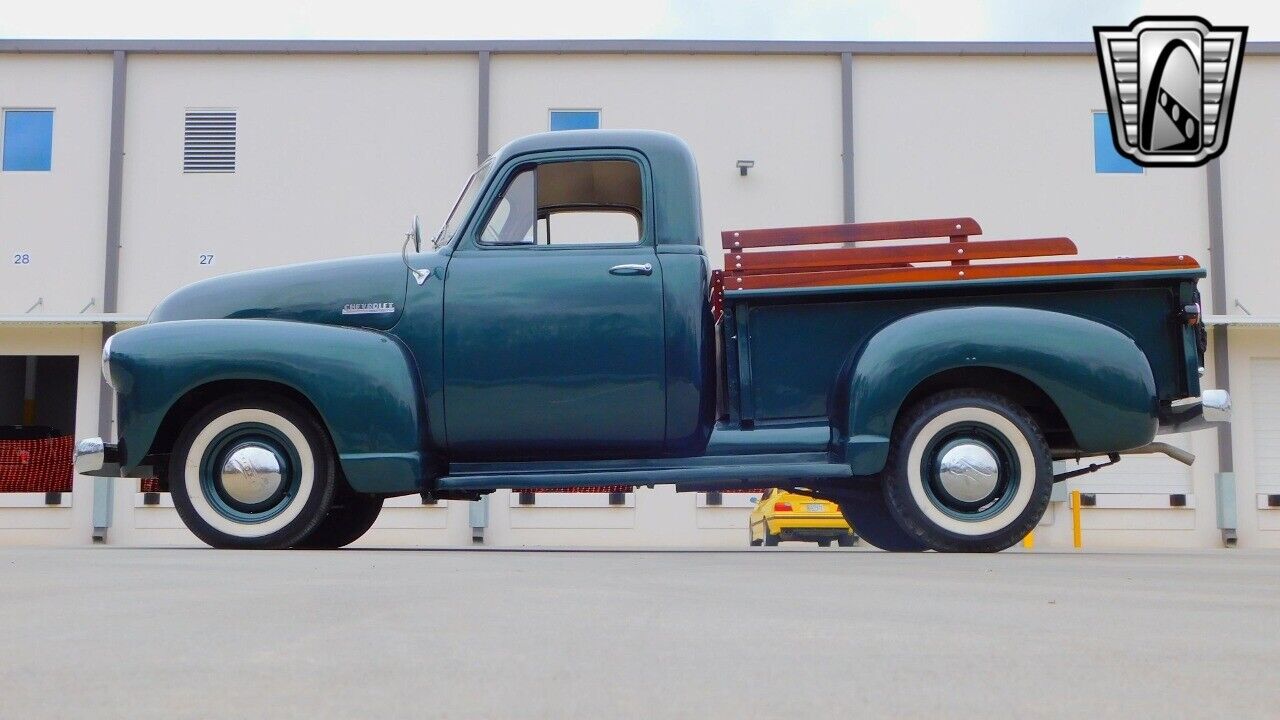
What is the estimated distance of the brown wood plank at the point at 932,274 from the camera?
246 inches

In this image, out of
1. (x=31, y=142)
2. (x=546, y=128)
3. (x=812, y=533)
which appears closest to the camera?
(x=812, y=533)

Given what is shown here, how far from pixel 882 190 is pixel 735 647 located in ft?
54.7

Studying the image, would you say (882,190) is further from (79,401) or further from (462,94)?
(79,401)

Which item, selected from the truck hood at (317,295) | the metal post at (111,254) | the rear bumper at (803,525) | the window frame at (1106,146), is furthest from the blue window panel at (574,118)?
A: the truck hood at (317,295)

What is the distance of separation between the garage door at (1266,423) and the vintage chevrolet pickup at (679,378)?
1308 centimetres

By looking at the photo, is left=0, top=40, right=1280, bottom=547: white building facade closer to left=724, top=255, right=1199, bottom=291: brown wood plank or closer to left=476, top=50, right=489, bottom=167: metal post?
left=476, top=50, right=489, bottom=167: metal post

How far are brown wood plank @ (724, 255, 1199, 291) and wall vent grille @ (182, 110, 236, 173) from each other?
1399cm

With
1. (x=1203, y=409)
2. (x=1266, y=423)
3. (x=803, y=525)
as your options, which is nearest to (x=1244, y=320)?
(x=1266, y=423)

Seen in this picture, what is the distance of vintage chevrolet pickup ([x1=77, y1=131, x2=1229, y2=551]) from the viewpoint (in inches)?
241

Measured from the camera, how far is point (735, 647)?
2.32 meters

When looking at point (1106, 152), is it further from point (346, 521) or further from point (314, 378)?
point (314, 378)

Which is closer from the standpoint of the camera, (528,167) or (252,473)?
(252,473)

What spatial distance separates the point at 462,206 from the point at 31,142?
14082mm

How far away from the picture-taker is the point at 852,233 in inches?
259
